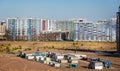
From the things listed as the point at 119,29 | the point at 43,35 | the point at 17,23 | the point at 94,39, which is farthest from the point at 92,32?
the point at 119,29

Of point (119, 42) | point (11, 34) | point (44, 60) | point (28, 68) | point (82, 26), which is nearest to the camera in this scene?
point (28, 68)

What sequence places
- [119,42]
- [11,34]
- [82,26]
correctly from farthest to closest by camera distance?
[82,26], [11,34], [119,42]

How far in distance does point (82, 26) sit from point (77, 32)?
3926 millimetres

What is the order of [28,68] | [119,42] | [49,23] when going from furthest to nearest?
[49,23], [119,42], [28,68]

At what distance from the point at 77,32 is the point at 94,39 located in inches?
274

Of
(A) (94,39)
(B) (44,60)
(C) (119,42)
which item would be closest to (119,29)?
(C) (119,42)

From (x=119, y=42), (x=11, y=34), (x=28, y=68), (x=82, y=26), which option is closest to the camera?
(x=28, y=68)

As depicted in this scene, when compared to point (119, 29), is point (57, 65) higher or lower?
lower

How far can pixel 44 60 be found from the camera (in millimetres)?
37562

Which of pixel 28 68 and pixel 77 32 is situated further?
pixel 77 32

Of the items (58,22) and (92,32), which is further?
(58,22)

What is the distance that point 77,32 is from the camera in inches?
4535

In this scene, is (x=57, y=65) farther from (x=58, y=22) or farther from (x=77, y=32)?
(x=58, y=22)

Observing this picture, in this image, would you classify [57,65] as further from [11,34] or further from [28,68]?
[11,34]
